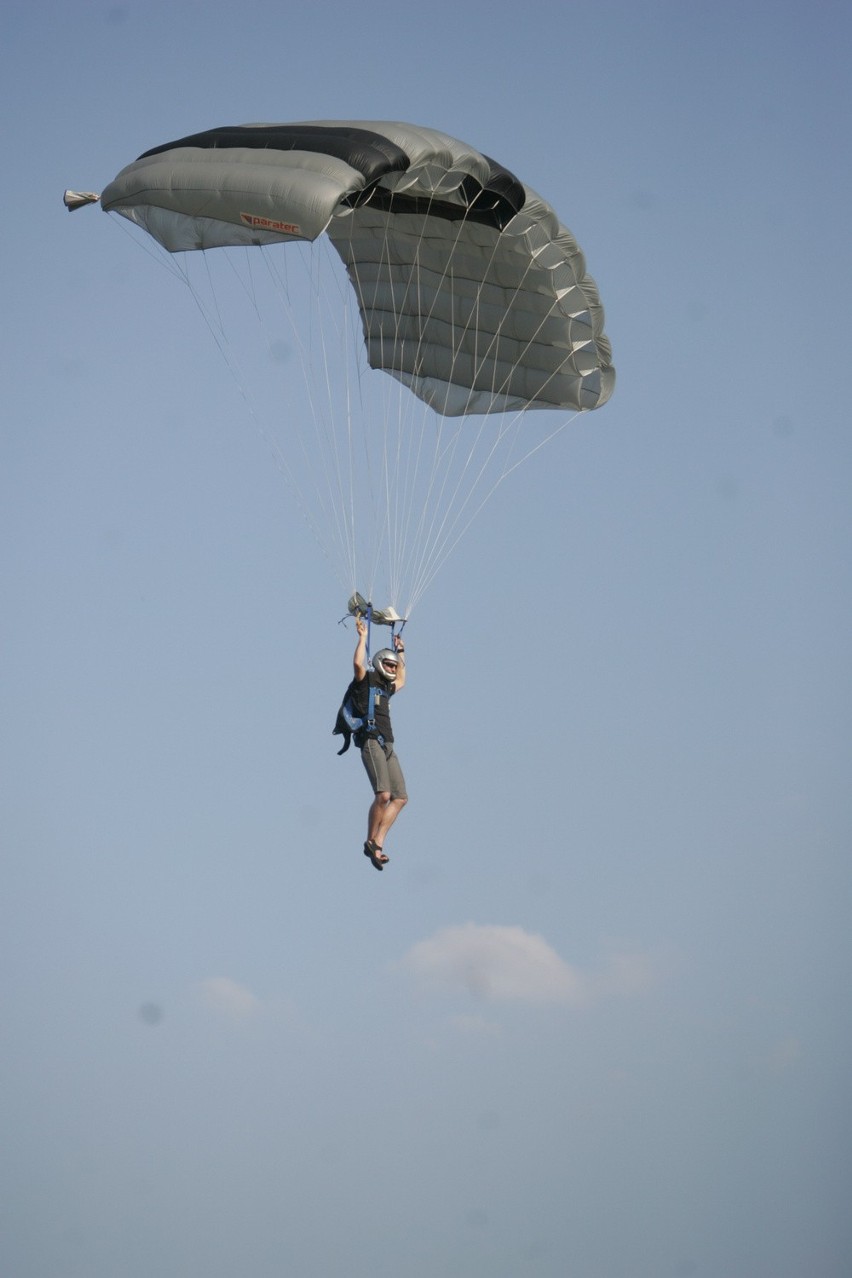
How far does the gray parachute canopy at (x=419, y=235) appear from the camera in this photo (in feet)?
63.9

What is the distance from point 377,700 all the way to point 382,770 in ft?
1.99

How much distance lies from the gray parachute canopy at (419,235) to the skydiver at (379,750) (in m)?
3.70

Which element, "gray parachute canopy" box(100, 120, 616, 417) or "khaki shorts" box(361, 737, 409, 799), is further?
"khaki shorts" box(361, 737, 409, 799)

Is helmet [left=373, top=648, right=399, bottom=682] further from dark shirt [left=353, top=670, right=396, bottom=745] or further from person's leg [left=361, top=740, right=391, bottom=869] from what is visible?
person's leg [left=361, top=740, right=391, bottom=869]

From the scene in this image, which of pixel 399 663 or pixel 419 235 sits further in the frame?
pixel 419 235

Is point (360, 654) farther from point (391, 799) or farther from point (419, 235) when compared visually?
point (419, 235)

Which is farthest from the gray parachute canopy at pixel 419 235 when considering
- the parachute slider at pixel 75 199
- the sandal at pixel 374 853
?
the sandal at pixel 374 853

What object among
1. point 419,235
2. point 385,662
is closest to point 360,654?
point 385,662

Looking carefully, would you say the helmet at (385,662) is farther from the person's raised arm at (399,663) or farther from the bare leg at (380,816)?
the bare leg at (380,816)

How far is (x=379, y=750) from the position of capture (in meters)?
19.9

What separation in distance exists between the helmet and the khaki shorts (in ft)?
1.93

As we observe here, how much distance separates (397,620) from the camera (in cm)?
2033

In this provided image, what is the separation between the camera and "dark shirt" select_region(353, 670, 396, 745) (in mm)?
19938

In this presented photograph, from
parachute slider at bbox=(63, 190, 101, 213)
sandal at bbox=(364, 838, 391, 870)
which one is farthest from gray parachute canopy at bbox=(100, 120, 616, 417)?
sandal at bbox=(364, 838, 391, 870)
